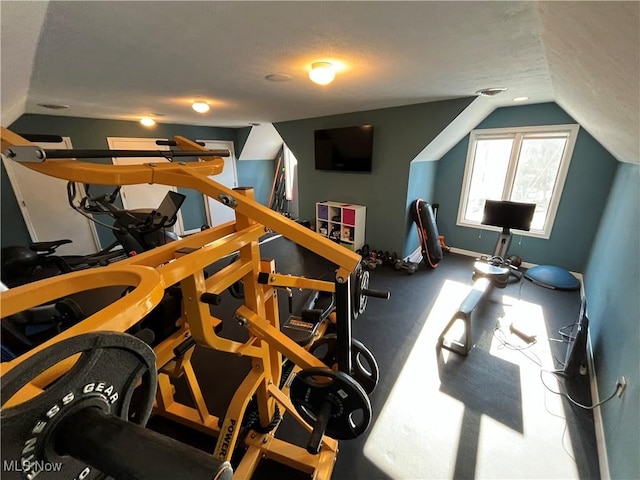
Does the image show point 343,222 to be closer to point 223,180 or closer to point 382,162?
point 382,162

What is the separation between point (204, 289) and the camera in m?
0.91

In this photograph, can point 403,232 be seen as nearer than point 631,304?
No

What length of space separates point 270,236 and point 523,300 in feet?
13.5

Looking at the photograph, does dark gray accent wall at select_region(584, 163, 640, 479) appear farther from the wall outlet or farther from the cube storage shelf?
the cube storage shelf

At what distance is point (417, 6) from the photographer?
1085 millimetres

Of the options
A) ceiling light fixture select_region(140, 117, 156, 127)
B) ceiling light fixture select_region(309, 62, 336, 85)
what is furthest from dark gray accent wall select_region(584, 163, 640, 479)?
ceiling light fixture select_region(140, 117, 156, 127)

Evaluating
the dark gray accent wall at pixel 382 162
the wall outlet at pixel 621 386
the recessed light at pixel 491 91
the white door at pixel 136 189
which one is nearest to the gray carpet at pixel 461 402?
the wall outlet at pixel 621 386

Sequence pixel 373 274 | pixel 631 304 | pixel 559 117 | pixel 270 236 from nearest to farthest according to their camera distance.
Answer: pixel 631 304 < pixel 559 117 < pixel 373 274 < pixel 270 236

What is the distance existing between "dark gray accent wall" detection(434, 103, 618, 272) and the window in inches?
2.9

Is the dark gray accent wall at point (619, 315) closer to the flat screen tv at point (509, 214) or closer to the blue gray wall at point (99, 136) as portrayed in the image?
the flat screen tv at point (509, 214)

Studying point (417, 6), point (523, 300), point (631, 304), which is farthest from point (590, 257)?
point (417, 6)

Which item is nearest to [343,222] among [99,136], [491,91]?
[491,91]

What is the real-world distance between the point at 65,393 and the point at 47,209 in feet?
16.6

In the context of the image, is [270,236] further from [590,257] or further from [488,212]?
[590,257]
